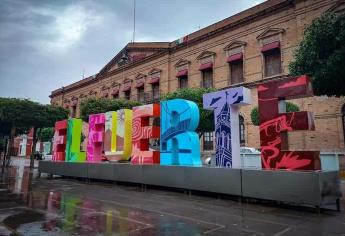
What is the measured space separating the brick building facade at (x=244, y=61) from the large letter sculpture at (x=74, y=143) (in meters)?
10.8

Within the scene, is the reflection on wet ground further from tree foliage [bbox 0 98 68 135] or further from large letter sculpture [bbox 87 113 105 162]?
tree foliage [bbox 0 98 68 135]

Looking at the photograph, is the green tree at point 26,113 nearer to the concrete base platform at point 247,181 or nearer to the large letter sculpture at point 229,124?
the concrete base platform at point 247,181

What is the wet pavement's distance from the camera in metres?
5.00

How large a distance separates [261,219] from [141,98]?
2360 cm

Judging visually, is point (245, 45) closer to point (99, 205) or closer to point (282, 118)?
point (282, 118)

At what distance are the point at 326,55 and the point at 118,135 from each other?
8257mm

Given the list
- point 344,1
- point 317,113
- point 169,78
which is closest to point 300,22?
point 344,1

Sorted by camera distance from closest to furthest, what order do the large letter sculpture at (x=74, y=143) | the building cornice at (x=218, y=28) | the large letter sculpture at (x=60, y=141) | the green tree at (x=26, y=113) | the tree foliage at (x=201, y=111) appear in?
the large letter sculpture at (x=74, y=143) < the large letter sculpture at (x=60, y=141) < the tree foliage at (x=201, y=111) < the building cornice at (x=218, y=28) < the green tree at (x=26, y=113)

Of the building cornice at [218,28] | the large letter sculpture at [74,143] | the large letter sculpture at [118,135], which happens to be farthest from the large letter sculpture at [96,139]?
the building cornice at [218,28]

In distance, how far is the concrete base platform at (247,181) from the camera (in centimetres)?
655

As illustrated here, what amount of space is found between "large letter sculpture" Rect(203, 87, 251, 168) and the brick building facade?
959cm

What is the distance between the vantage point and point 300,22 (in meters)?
17.6

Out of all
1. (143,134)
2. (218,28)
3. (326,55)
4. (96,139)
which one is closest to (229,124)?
(143,134)

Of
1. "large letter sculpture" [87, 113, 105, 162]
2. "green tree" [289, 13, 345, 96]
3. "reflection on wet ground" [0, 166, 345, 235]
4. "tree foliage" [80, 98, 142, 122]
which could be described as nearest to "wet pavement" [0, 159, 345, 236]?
"reflection on wet ground" [0, 166, 345, 235]
